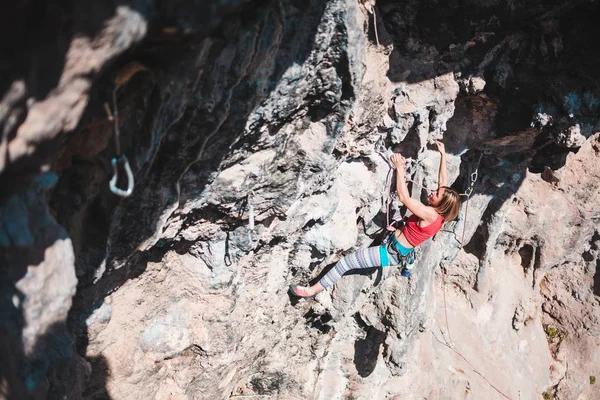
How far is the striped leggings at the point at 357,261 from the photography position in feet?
14.6

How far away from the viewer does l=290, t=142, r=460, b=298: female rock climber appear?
398 cm

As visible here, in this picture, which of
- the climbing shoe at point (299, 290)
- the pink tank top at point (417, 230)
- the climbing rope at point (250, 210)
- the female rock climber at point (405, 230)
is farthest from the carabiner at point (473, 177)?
the climbing rope at point (250, 210)

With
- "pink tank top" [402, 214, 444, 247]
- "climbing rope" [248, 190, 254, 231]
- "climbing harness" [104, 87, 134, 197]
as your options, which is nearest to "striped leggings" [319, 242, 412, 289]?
"pink tank top" [402, 214, 444, 247]

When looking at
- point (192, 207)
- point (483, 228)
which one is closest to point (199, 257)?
point (192, 207)

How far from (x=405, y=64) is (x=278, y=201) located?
1508 millimetres

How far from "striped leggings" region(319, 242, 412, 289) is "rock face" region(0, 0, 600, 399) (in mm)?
95

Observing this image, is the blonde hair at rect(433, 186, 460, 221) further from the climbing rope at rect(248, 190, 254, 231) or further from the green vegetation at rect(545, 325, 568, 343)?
the green vegetation at rect(545, 325, 568, 343)

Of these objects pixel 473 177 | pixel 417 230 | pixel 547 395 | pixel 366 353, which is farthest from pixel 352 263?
pixel 547 395

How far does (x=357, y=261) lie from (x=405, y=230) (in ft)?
1.80

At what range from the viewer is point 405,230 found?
4223 mm

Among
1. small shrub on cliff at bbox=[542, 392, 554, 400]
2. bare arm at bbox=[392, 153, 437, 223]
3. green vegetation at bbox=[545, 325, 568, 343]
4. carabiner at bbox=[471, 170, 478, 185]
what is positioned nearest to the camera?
bare arm at bbox=[392, 153, 437, 223]

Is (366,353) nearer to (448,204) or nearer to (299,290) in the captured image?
(299,290)

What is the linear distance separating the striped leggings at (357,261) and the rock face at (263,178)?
9 cm

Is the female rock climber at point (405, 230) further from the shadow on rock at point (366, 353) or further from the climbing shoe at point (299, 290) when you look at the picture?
the shadow on rock at point (366, 353)
